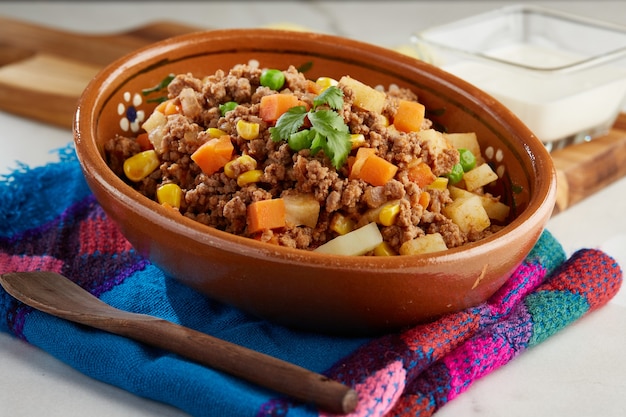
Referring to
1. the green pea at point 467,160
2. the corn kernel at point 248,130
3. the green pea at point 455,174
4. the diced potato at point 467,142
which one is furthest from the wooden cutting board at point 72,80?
the corn kernel at point 248,130

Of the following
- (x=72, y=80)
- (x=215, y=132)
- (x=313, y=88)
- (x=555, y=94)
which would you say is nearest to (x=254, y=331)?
(x=215, y=132)

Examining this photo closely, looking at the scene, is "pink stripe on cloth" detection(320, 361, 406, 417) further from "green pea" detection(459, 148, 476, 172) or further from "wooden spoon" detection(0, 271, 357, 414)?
"green pea" detection(459, 148, 476, 172)

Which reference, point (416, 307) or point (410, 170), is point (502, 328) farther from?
point (410, 170)

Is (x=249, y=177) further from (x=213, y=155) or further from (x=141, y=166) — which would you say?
(x=141, y=166)

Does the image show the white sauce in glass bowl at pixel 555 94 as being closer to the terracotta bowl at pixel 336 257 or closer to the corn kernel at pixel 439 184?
the terracotta bowl at pixel 336 257

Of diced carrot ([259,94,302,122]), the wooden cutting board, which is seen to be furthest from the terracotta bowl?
the wooden cutting board

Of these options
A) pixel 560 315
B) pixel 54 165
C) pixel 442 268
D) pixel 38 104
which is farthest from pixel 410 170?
pixel 38 104
